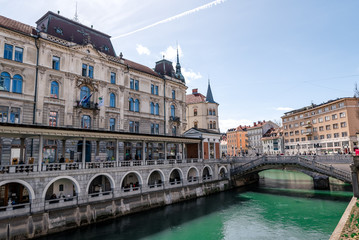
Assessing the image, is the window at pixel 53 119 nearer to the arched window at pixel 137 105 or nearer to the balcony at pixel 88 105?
the balcony at pixel 88 105

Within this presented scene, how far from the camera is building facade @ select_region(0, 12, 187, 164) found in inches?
1019

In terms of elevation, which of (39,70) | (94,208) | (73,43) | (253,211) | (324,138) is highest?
(73,43)

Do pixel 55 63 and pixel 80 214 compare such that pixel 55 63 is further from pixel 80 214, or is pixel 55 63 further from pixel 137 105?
pixel 80 214

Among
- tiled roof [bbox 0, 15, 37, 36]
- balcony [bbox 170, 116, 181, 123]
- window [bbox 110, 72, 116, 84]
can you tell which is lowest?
balcony [bbox 170, 116, 181, 123]

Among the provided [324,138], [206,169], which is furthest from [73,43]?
[324,138]

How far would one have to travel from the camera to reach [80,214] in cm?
2180

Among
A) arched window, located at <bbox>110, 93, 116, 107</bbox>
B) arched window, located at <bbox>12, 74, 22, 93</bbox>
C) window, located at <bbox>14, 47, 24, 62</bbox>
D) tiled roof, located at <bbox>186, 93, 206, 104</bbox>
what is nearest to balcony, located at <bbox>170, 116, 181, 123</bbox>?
arched window, located at <bbox>110, 93, 116, 107</bbox>

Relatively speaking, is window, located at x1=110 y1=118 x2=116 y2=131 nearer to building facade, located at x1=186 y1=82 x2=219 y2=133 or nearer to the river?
the river

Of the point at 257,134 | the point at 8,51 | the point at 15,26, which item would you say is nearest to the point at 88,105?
the point at 8,51

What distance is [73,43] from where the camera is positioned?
30719mm

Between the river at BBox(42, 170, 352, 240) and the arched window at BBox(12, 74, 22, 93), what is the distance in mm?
16860

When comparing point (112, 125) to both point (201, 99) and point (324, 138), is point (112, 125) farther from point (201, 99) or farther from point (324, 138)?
point (324, 138)

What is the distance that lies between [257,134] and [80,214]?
9266 cm

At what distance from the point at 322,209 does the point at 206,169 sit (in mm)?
20867
